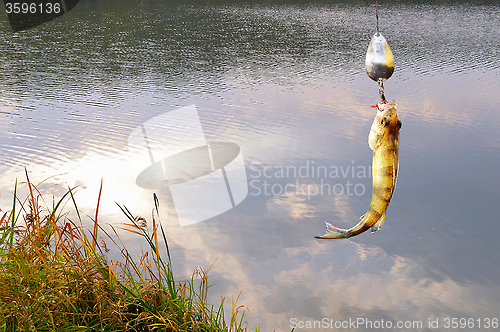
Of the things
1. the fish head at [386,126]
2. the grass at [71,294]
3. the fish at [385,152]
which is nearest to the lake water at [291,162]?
the grass at [71,294]

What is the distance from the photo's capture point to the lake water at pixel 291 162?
253 inches

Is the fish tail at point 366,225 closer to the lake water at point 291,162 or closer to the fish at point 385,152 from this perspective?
the fish at point 385,152

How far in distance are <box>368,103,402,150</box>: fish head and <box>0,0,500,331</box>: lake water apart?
15.4ft

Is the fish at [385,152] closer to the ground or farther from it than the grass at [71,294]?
farther from it

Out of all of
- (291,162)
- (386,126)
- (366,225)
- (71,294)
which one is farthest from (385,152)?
(291,162)

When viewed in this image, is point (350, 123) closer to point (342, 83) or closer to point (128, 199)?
point (342, 83)

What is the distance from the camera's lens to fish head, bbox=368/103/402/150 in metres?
1.51

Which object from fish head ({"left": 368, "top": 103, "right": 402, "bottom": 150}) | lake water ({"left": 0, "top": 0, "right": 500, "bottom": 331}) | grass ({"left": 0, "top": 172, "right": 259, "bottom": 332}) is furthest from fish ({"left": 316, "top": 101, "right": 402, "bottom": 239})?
lake water ({"left": 0, "top": 0, "right": 500, "bottom": 331})

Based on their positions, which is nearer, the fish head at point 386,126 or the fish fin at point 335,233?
the fish head at point 386,126

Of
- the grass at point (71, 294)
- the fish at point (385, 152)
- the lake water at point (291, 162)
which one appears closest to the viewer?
the fish at point (385, 152)

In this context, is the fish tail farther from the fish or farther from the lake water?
the lake water

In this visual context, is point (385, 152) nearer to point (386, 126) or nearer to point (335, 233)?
point (386, 126)

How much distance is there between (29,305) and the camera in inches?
119

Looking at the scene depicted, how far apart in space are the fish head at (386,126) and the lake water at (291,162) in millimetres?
4685
